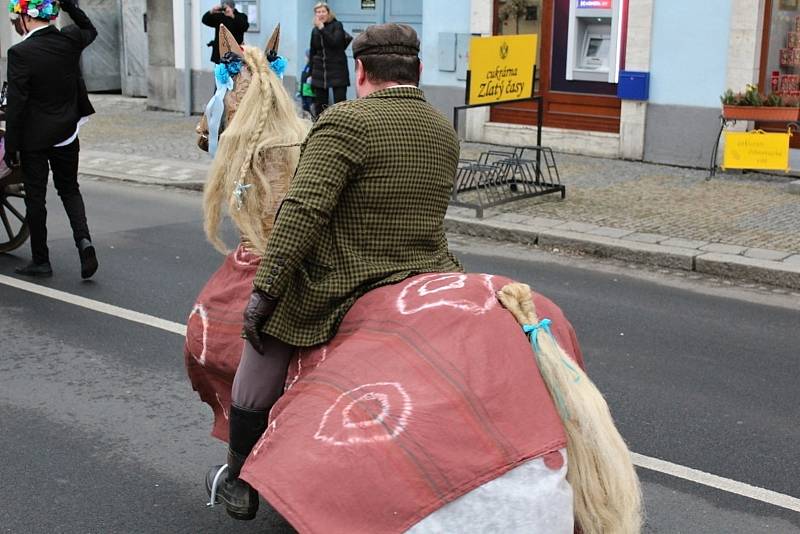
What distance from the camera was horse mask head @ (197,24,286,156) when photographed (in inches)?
152

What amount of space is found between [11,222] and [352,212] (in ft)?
19.7

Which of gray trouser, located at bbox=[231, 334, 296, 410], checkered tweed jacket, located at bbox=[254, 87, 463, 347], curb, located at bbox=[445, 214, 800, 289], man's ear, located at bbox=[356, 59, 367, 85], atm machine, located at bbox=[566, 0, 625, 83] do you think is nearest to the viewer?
checkered tweed jacket, located at bbox=[254, 87, 463, 347]

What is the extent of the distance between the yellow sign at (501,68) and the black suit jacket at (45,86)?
4036 millimetres

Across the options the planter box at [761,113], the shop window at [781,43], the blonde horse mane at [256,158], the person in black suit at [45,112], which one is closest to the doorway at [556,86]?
the shop window at [781,43]

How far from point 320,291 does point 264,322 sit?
199mm

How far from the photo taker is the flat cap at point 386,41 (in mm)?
3143

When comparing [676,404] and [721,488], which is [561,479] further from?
[676,404]

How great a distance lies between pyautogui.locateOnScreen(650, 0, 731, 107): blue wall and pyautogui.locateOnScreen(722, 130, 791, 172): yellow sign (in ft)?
3.59

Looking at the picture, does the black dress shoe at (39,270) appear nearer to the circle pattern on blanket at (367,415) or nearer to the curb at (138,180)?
the curb at (138,180)

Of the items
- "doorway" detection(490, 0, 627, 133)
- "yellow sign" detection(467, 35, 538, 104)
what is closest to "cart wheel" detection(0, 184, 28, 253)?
"yellow sign" detection(467, 35, 538, 104)

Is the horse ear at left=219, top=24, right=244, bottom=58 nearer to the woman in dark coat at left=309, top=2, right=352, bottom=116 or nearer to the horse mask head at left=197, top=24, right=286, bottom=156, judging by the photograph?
the horse mask head at left=197, top=24, right=286, bottom=156

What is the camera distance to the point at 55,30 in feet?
23.7

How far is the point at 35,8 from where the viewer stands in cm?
711

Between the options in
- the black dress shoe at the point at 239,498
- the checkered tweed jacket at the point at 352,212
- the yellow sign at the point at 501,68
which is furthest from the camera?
the yellow sign at the point at 501,68
